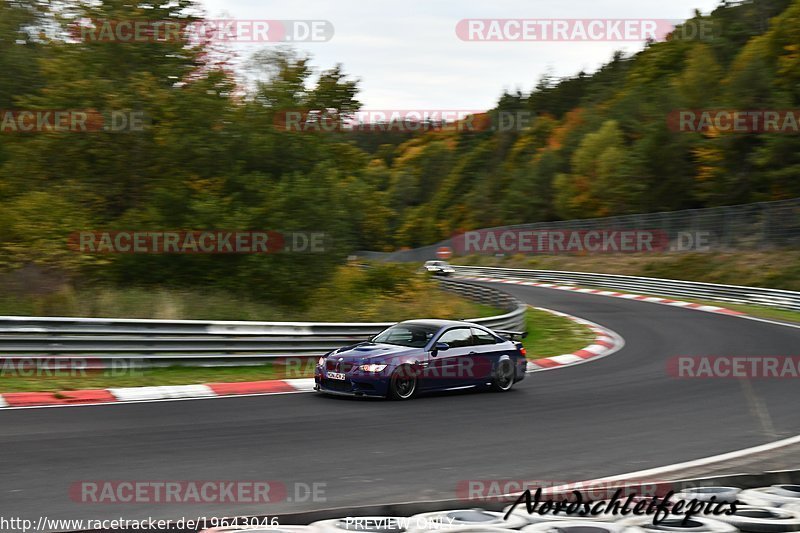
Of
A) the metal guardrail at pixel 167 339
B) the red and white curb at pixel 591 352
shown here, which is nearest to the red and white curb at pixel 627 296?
the red and white curb at pixel 591 352

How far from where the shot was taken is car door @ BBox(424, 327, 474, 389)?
1291 cm


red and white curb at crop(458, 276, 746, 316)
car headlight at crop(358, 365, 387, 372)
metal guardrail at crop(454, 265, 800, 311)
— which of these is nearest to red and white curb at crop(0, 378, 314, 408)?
car headlight at crop(358, 365, 387, 372)

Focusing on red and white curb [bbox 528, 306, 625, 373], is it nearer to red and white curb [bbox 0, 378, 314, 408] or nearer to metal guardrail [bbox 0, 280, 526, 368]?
metal guardrail [bbox 0, 280, 526, 368]

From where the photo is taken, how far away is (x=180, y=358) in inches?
566

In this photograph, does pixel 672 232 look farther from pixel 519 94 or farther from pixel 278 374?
pixel 519 94

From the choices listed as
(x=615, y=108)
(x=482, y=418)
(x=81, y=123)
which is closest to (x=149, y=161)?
(x=81, y=123)

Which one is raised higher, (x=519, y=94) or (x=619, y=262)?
(x=519, y=94)

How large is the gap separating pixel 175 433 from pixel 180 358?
17.2 feet

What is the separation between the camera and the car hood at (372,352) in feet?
40.5

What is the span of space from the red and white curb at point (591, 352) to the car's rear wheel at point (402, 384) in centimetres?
448

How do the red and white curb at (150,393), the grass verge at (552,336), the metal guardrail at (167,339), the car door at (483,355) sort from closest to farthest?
the red and white curb at (150,393) < the metal guardrail at (167,339) < the car door at (483,355) < the grass verge at (552,336)

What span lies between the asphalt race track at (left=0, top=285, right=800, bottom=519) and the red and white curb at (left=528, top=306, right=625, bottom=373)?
7.00ft

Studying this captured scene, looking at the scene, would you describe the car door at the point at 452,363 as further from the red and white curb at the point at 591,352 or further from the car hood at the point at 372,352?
the red and white curb at the point at 591,352

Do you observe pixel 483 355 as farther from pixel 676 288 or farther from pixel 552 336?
pixel 676 288
